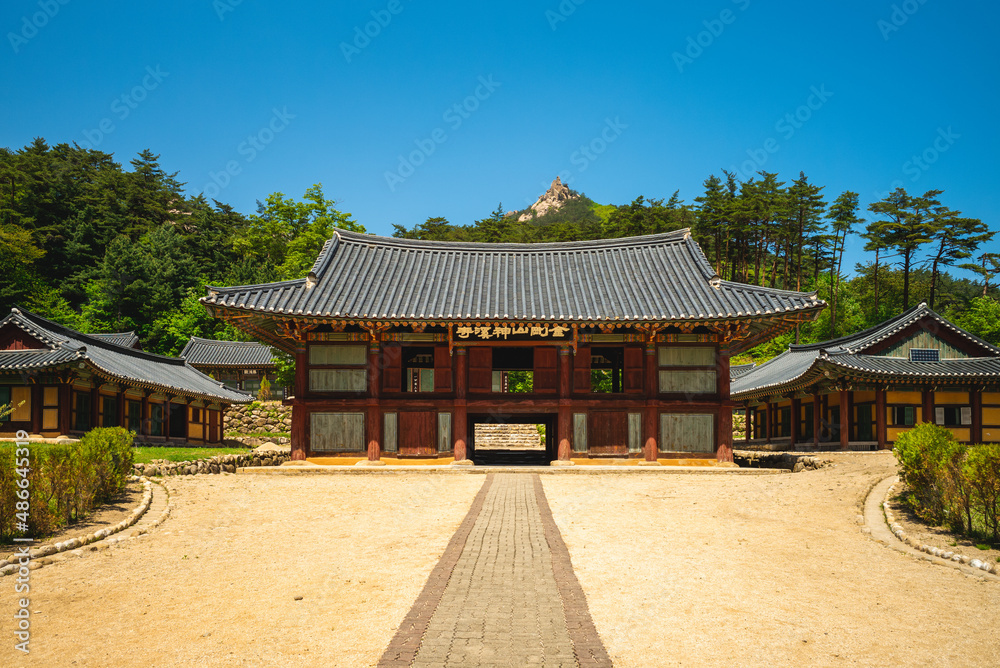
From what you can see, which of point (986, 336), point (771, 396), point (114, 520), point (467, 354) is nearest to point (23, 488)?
point (114, 520)

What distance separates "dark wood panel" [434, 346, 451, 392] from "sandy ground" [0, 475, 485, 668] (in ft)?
29.9

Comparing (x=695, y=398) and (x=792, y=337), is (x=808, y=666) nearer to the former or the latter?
(x=695, y=398)

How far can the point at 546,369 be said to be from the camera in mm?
23781

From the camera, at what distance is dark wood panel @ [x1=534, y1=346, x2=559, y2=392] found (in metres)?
23.7

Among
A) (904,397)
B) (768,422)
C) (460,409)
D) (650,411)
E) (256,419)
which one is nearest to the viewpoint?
(650,411)

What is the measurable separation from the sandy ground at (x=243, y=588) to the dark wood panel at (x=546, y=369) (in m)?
9.37

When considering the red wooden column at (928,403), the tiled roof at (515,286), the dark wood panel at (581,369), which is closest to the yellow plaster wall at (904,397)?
the red wooden column at (928,403)

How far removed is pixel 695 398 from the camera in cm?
2331

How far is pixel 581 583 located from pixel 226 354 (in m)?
51.9

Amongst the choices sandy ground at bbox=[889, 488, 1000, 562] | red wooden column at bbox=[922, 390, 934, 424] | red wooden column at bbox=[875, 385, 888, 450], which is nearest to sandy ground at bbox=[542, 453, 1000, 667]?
sandy ground at bbox=[889, 488, 1000, 562]

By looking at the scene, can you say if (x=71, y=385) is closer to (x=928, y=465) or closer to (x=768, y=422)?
(x=928, y=465)

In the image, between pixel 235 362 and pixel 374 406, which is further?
pixel 235 362

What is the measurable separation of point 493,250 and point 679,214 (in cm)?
4572

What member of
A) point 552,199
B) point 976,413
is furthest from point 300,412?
point 552,199
